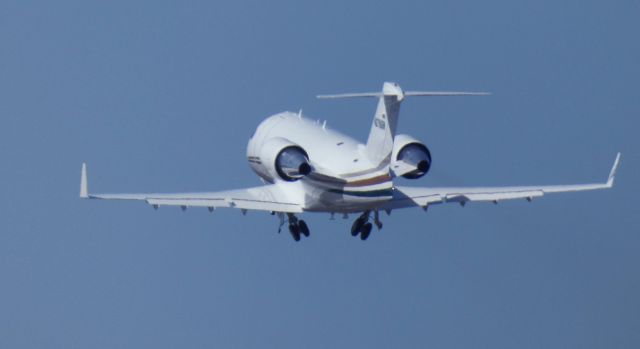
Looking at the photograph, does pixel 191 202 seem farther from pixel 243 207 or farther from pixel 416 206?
pixel 416 206

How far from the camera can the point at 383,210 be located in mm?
104688

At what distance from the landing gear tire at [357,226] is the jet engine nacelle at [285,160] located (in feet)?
13.6

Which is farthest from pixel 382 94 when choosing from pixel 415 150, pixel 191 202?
pixel 191 202

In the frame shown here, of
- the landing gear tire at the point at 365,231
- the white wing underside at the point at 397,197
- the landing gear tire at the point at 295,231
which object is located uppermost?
the white wing underside at the point at 397,197

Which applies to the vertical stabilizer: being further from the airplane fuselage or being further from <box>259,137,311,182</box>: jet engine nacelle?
<box>259,137,311,182</box>: jet engine nacelle

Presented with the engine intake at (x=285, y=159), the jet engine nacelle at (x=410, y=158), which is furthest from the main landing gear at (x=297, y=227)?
the jet engine nacelle at (x=410, y=158)

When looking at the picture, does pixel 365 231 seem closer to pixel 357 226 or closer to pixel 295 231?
pixel 357 226

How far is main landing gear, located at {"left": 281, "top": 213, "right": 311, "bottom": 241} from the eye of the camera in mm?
107000

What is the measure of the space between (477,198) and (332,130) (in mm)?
6724

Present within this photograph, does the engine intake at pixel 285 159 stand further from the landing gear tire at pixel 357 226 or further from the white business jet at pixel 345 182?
the landing gear tire at pixel 357 226

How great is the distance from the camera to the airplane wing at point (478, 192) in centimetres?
10500

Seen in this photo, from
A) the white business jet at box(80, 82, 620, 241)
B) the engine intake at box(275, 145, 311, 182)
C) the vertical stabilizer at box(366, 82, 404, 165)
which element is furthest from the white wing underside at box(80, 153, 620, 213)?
the vertical stabilizer at box(366, 82, 404, 165)

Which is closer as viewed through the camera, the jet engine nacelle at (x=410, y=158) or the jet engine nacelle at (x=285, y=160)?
the jet engine nacelle at (x=410, y=158)

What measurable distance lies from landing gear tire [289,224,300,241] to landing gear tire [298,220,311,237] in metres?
0.12
